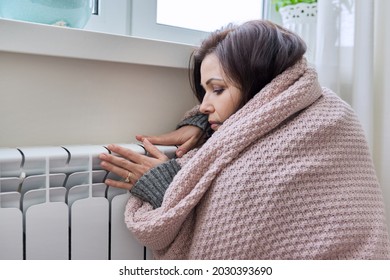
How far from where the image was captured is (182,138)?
885mm

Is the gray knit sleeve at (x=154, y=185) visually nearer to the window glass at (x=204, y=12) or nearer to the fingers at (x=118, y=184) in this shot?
the fingers at (x=118, y=184)

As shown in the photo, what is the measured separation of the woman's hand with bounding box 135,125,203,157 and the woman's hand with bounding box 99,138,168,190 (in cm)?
9

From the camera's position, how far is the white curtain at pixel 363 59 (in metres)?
1.01

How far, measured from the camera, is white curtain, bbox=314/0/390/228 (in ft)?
3.33

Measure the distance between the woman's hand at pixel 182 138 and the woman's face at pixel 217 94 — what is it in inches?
3.2

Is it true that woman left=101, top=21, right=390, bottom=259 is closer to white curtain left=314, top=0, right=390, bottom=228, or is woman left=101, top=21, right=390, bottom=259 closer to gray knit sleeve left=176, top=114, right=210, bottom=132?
gray knit sleeve left=176, top=114, right=210, bottom=132

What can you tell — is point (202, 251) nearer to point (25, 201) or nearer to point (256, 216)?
point (256, 216)

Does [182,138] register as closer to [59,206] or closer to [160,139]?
[160,139]

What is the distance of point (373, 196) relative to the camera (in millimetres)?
736

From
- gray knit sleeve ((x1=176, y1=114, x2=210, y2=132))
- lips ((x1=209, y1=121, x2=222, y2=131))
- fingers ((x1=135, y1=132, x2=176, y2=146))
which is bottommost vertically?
fingers ((x1=135, y1=132, x2=176, y2=146))

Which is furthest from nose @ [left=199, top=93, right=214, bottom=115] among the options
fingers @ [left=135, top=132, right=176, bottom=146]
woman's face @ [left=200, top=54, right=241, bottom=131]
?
fingers @ [left=135, top=132, right=176, bottom=146]

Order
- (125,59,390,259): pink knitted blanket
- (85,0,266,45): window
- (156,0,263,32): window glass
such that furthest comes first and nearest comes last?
(156,0,263,32): window glass → (85,0,266,45): window → (125,59,390,259): pink knitted blanket

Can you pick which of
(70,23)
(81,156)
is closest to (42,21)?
(70,23)

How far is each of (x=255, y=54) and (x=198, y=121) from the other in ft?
0.69
